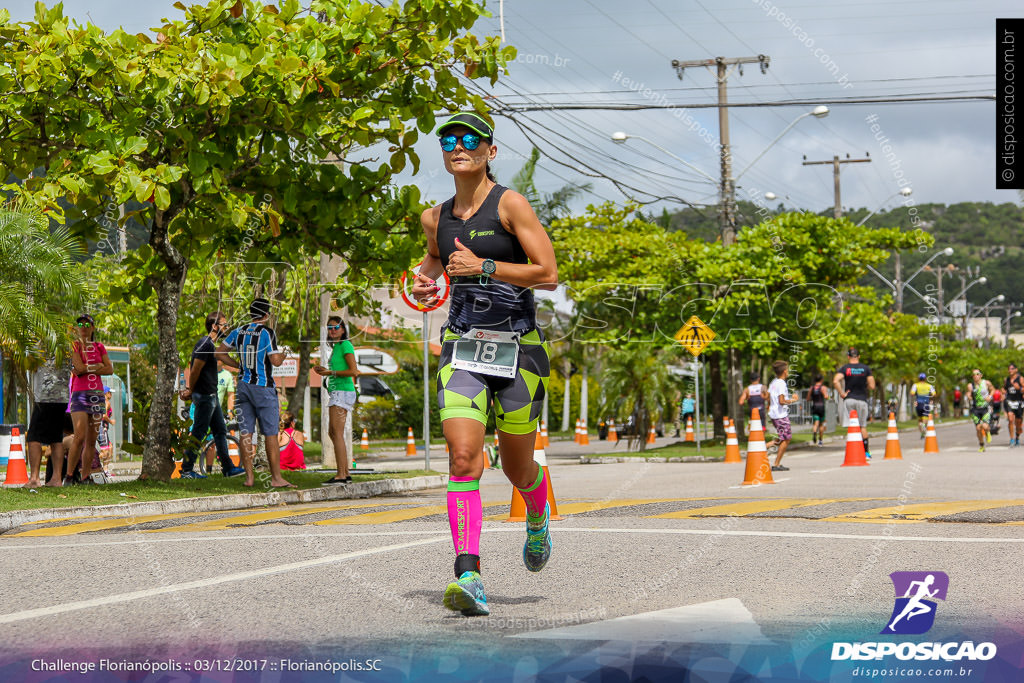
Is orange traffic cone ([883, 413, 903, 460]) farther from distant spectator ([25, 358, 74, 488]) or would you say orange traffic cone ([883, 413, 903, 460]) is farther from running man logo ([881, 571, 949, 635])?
running man logo ([881, 571, 949, 635])

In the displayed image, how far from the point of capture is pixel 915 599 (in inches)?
198

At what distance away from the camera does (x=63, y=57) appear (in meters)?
10.8

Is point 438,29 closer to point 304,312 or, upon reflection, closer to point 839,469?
point 839,469

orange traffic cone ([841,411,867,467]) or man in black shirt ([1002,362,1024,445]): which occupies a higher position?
man in black shirt ([1002,362,1024,445])

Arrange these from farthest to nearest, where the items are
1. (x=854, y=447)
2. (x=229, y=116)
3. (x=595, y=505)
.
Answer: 1. (x=854, y=447)
2. (x=229, y=116)
3. (x=595, y=505)

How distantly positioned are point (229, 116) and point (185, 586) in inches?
259

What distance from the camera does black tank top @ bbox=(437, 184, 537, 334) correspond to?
531 cm

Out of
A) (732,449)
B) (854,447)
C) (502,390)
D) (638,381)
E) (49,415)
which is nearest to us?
(502,390)

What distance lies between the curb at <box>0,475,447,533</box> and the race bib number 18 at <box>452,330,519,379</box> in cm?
601

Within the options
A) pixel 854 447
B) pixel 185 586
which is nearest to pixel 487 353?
pixel 185 586

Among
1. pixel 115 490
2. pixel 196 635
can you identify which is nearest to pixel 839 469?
pixel 115 490

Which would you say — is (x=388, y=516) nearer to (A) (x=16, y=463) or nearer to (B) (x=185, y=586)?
(B) (x=185, y=586)

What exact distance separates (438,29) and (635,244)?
2010 cm

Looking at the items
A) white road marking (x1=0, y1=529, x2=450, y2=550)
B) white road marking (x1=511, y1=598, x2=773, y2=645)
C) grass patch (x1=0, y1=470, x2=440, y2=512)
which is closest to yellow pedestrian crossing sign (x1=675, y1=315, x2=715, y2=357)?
grass patch (x1=0, y1=470, x2=440, y2=512)
